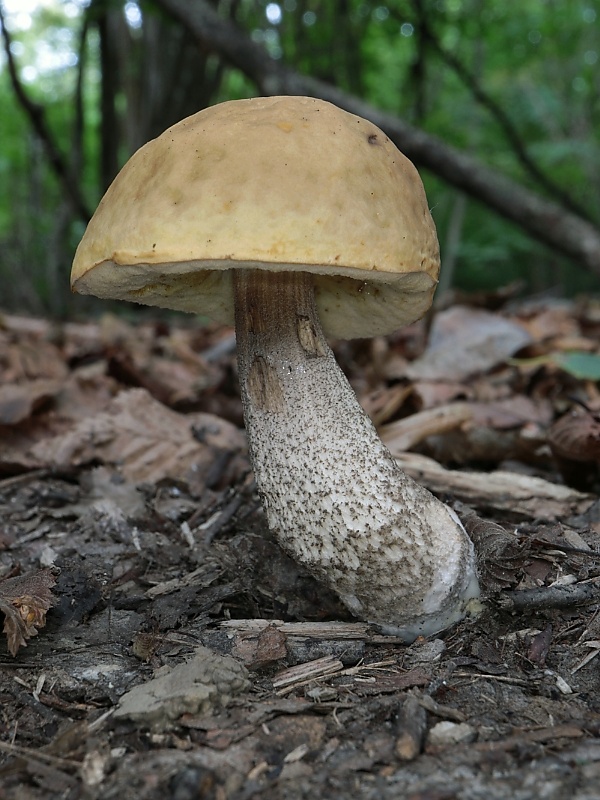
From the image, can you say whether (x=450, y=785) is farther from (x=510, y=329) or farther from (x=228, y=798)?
(x=510, y=329)

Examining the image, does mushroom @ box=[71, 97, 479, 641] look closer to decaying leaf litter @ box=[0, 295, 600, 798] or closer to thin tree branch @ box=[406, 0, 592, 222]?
decaying leaf litter @ box=[0, 295, 600, 798]

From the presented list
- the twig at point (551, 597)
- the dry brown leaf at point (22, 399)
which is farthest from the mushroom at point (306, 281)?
the dry brown leaf at point (22, 399)

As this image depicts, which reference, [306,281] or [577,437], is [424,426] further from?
[306,281]

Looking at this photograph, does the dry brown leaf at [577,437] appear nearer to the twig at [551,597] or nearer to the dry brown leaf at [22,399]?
the twig at [551,597]

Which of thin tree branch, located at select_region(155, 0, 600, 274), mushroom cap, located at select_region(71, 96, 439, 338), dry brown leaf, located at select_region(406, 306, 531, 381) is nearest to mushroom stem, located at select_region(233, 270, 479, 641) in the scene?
mushroom cap, located at select_region(71, 96, 439, 338)

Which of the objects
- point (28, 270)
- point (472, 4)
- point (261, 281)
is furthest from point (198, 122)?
point (472, 4)

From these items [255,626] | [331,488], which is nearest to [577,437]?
[331,488]

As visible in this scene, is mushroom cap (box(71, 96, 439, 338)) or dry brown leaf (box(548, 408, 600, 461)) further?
dry brown leaf (box(548, 408, 600, 461))
